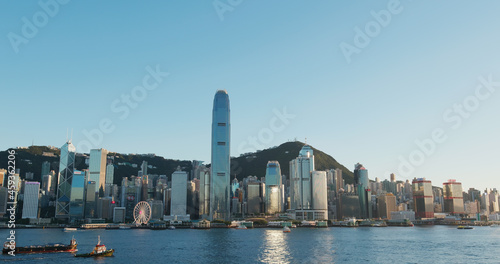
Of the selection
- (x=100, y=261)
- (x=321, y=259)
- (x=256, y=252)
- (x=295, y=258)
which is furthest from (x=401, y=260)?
(x=100, y=261)

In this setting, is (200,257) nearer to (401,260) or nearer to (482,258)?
(401,260)

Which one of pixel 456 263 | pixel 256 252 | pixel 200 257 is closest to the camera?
pixel 456 263

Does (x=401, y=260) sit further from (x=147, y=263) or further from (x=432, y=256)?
(x=147, y=263)

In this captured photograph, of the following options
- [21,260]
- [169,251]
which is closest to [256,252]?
[169,251]

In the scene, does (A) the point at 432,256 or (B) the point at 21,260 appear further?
(A) the point at 432,256

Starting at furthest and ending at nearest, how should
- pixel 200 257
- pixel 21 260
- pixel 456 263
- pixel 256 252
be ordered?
pixel 256 252 → pixel 200 257 → pixel 456 263 → pixel 21 260

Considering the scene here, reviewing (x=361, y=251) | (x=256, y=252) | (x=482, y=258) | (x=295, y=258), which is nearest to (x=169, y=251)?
(x=256, y=252)

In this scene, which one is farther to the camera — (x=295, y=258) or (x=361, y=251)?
(x=361, y=251)
